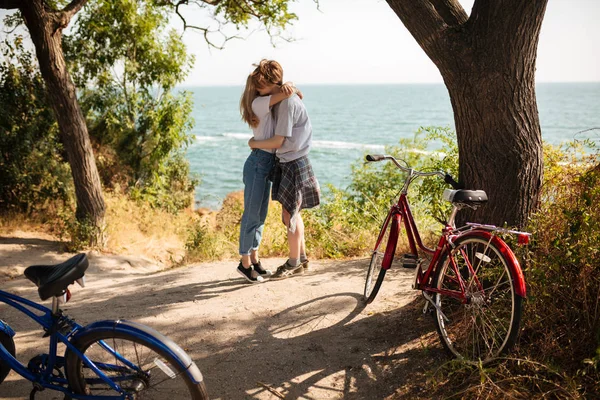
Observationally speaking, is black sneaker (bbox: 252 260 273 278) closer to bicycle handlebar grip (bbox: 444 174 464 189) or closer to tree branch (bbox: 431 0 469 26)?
bicycle handlebar grip (bbox: 444 174 464 189)

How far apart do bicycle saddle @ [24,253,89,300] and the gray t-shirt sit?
8.08ft

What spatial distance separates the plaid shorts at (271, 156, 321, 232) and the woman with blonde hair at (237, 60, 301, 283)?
0.10 meters

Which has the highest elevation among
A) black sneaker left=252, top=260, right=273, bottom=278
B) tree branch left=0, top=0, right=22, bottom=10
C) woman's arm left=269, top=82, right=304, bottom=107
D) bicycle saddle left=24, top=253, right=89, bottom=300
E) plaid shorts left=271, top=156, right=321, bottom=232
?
tree branch left=0, top=0, right=22, bottom=10

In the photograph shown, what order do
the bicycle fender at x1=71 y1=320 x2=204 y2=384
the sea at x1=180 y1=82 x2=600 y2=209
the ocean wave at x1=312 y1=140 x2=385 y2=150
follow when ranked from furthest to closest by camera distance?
1. the ocean wave at x1=312 y1=140 x2=385 y2=150
2. the sea at x1=180 y1=82 x2=600 y2=209
3. the bicycle fender at x1=71 y1=320 x2=204 y2=384

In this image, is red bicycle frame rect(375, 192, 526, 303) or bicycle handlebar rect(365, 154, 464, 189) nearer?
red bicycle frame rect(375, 192, 526, 303)

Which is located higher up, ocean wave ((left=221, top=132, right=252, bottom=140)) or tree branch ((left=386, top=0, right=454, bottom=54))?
tree branch ((left=386, top=0, right=454, bottom=54))

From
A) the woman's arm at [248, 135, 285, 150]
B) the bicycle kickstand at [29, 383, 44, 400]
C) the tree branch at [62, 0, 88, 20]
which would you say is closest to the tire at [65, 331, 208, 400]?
the bicycle kickstand at [29, 383, 44, 400]

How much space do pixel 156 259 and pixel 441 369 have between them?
7.14 metres

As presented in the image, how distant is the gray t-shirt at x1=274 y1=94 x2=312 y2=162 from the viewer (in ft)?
15.9

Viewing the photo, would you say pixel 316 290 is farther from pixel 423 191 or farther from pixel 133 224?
pixel 133 224

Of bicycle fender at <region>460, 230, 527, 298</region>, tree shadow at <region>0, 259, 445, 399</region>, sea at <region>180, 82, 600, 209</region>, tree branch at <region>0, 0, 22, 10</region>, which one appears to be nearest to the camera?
bicycle fender at <region>460, 230, 527, 298</region>

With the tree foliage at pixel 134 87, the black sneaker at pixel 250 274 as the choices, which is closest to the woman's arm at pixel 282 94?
the black sneaker at pixel 250 274

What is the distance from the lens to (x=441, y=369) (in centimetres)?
332

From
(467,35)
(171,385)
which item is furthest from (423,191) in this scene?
→ (171,385)
